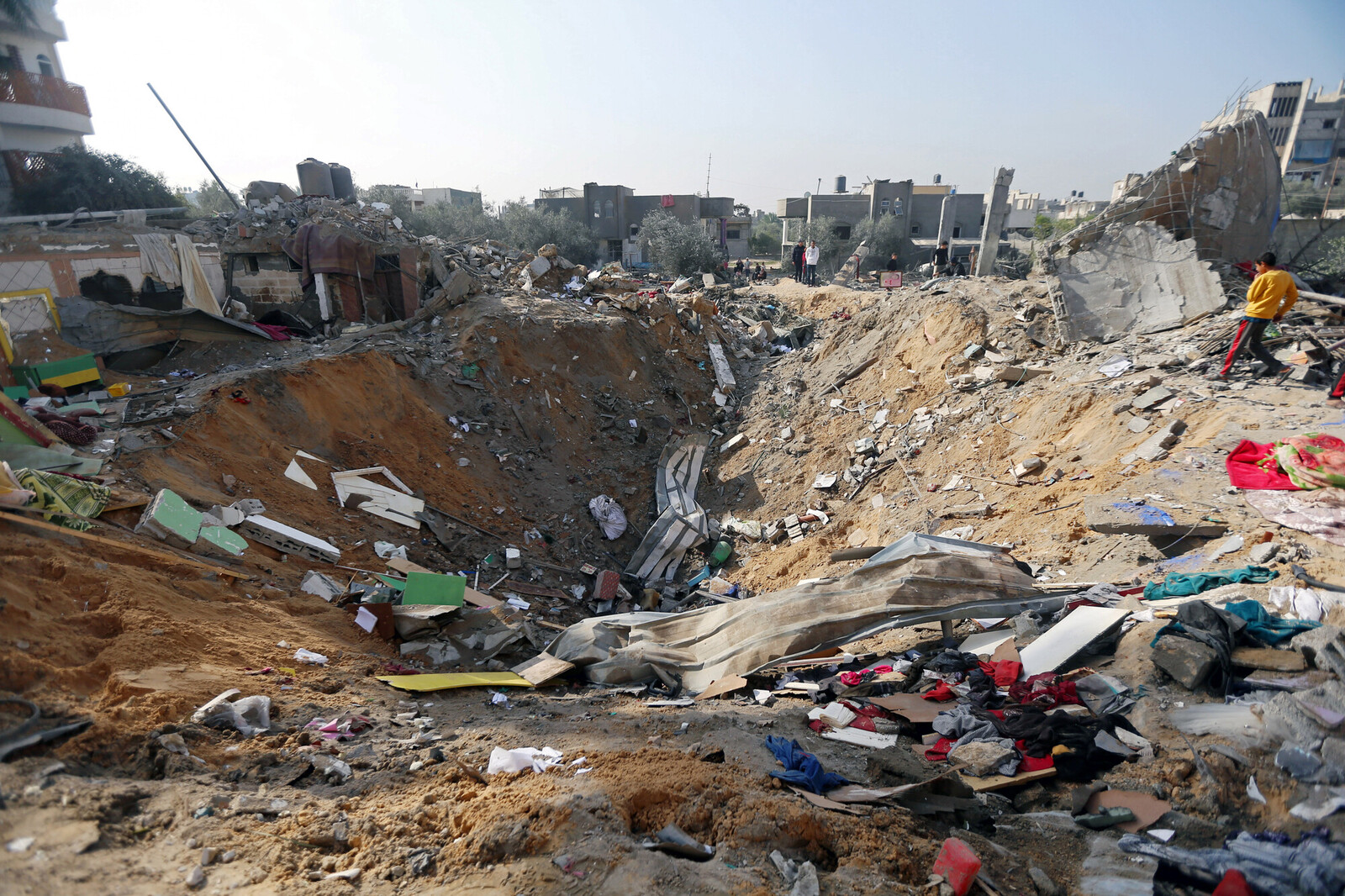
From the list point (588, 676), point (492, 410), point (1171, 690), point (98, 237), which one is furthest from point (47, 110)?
point (1171, 690)

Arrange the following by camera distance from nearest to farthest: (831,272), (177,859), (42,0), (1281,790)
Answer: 1. (177,859)
2. (1281,790)
3. (42,0)
4. (831,272)

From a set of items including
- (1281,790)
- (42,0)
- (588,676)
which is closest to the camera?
(1281,790)

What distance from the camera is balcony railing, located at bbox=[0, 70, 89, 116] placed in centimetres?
1917

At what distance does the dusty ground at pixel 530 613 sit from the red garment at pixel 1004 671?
0.48 meters

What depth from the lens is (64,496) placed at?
180 inches

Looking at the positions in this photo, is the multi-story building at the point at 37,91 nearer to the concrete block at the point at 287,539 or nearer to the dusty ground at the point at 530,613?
the dusty ground at the point at 530,613

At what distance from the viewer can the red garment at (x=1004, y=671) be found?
3914 millimetres

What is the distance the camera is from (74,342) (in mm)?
8273

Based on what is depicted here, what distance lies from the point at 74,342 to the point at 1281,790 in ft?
40.0

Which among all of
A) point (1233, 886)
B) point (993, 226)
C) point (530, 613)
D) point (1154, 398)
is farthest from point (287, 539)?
point (993, 226)

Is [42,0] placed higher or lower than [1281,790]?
higher

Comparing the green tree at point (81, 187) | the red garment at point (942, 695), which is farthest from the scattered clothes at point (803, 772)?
the green tree at point (81, 187)

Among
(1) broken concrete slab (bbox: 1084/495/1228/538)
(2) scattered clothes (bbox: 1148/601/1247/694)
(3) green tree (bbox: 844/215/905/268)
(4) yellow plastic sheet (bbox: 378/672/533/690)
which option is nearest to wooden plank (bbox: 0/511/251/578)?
(4) yellow plastic sheet (bbox: 378/672/533/690)

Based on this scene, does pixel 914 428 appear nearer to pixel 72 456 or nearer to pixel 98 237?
pixel 72 456
